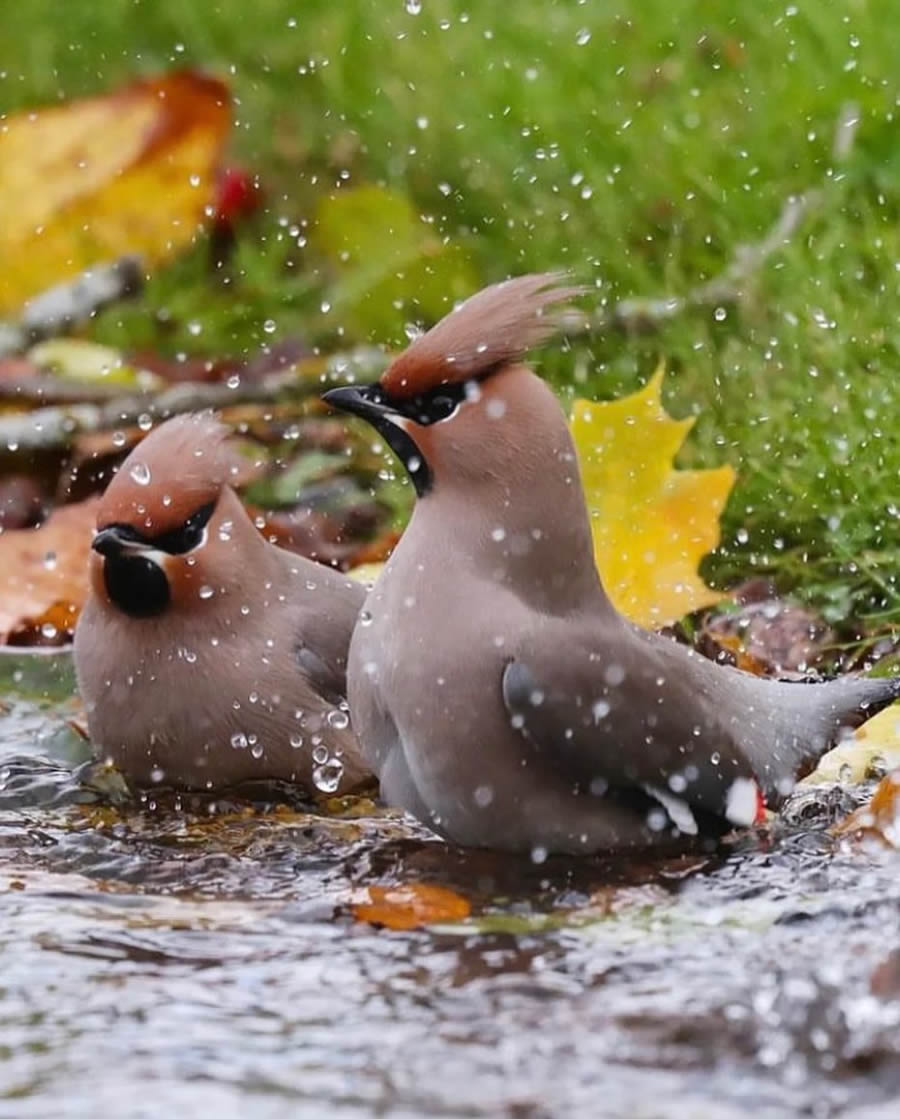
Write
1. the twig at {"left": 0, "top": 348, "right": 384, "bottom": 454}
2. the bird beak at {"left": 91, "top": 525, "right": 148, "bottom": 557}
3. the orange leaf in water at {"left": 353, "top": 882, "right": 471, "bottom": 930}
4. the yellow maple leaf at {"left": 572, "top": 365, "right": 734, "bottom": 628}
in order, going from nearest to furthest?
the orange leaf in water at {"left": 353, "top": 882, "right": 471, "bottom": 930} → the bird beak at {"left": 91, "top": 525, "right": 148, "bottom": 557} → the yellow maple leaf at {"left": 572, "top": 365, "right": 734, "bottom": 628} → the twig at {"left": 0, "top": 348, "right": 384, "bottom": 454}

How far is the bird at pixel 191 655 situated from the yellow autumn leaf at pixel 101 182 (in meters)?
2.48

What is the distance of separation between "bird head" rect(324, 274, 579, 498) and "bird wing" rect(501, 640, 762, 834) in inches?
13.5

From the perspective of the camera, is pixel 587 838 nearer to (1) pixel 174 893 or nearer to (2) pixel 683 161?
(1) pixel 174 893

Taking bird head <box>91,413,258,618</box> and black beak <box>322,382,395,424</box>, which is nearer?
black beak <box>322,382,395,424</box>

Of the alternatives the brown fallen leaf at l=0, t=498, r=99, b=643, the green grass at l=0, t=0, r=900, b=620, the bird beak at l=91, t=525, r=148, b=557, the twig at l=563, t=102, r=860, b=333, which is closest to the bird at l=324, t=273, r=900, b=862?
the bird beak at l=91, t=525, r=148, b=557

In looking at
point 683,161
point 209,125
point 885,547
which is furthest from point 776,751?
point 209,125

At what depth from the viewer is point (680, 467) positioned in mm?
5531

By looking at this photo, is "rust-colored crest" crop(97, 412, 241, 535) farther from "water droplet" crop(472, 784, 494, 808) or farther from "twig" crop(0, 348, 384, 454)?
"twig" crop(0, 348, 384, 454)

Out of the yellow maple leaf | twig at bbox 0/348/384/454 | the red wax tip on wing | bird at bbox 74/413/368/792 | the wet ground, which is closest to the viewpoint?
the wet ground

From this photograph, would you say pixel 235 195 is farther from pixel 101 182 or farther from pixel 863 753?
pixel 863 753

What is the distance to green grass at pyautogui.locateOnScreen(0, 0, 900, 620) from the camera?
539 centimetres

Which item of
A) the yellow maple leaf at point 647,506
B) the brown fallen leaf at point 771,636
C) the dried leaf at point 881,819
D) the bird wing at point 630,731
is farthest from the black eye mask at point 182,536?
the dried leaf at point 881,819

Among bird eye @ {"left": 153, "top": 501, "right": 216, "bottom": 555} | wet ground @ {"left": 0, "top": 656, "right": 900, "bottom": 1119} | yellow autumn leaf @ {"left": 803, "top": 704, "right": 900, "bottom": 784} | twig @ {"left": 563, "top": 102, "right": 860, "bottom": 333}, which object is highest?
twig @ {"left": 563, "top": 102, "right": 860, "bottom": 333}

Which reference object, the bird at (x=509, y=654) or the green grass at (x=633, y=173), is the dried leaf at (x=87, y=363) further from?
the bird at (x=509, y=654)
